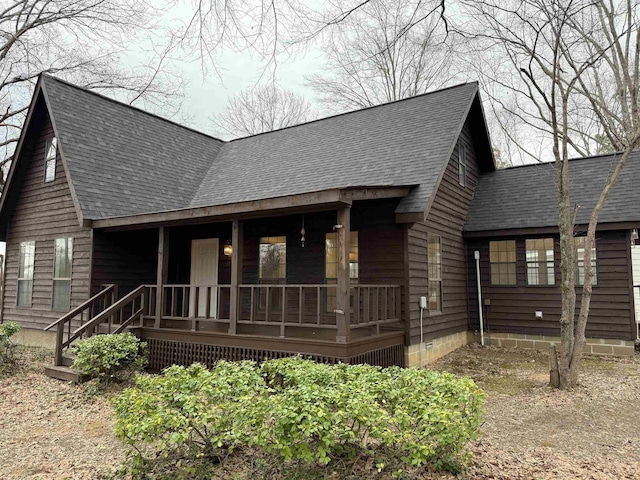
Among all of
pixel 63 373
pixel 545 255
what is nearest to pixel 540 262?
pixel 545 255

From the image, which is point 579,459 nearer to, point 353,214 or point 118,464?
point 118,464

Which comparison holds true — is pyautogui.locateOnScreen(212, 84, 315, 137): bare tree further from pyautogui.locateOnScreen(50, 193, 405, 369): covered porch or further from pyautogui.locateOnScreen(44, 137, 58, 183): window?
pyautogui.locateOnScreen(50, 193, 405, 369): covered porch

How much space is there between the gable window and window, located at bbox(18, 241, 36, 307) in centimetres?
631

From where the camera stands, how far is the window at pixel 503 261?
11.2 meters

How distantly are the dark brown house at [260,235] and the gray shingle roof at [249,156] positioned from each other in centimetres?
5

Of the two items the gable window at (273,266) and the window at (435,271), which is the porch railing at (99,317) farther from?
the window at (435,271)

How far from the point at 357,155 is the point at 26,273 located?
944 centimetres

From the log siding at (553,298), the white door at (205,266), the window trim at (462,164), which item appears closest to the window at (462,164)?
the window trim at (462,164)

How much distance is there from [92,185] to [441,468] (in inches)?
380

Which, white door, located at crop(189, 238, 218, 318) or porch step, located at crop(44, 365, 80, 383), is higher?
white door, located at crop(189, 238, 218, 318)

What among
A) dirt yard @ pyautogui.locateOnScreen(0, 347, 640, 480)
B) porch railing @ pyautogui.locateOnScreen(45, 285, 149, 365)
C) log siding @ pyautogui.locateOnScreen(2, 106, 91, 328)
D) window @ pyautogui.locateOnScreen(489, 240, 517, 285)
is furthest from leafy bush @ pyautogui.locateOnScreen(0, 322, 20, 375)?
window @ pyautogui.locateOnScreen(489, 240, 517, 285)

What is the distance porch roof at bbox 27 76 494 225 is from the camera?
9773 millimetres

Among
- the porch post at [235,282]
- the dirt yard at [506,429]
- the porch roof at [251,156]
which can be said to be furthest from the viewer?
the porch roof at [251,156]

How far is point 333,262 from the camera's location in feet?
31.9
